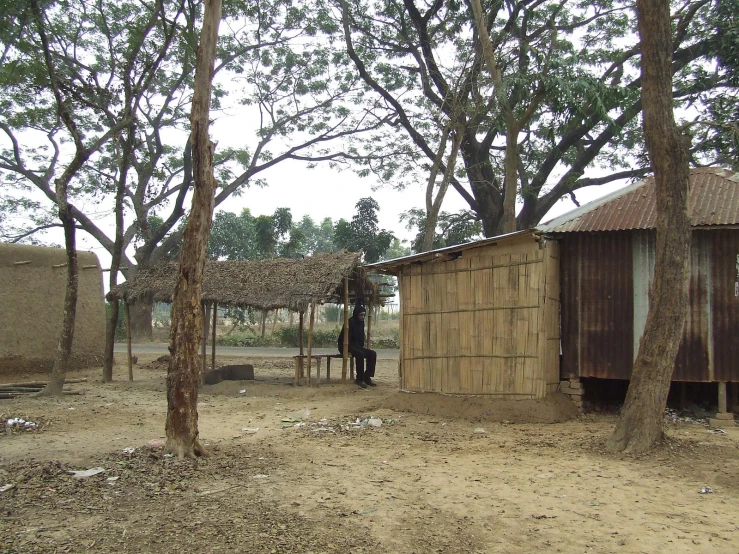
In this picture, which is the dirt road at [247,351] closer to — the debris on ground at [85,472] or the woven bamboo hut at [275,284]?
the woven bamboo hut at [275,284]

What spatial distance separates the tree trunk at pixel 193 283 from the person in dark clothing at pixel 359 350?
23.4 ft

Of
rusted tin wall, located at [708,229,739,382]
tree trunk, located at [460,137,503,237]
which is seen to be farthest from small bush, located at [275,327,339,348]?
rusted tin wall, located at [708,229,739,382]

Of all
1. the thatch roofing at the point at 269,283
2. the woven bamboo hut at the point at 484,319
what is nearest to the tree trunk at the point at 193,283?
the woven bamboo hut at the point at 484,319

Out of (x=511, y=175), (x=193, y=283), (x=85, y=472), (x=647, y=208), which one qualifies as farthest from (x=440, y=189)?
(x=85, y=472)

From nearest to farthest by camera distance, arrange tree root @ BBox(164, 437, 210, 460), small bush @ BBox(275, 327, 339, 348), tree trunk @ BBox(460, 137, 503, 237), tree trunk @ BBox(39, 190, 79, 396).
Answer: tree root @ BBox(164, 437, 210, 460), tree trunk @ BBox(39, 190, 79, 396), tree trunk @ BBox(460, 137, 503, 237), small bush @ BBox(275, 327, 339, 348)

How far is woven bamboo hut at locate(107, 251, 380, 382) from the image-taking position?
13305mm

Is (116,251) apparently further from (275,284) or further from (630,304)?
(630,304)

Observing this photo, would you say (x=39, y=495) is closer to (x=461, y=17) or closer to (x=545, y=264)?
(x=545, y=264)

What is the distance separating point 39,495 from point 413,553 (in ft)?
11.1

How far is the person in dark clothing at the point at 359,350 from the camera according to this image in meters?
13.9

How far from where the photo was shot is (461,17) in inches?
709

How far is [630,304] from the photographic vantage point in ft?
31.2

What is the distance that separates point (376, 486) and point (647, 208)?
6.33 meters

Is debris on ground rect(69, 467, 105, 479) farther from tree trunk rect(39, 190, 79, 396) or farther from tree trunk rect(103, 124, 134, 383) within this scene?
tree trunk rect(103, 124, 134, 383)
